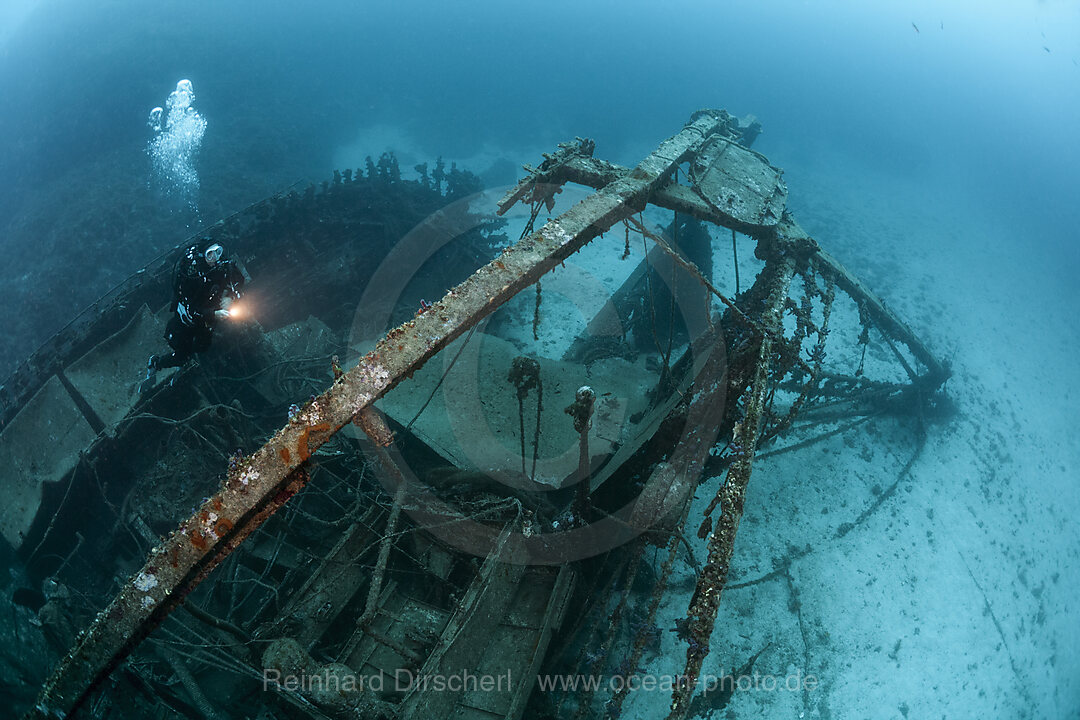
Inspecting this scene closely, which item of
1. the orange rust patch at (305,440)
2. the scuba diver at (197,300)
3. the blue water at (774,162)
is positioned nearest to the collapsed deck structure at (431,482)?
the orange rust patch at (305,440)

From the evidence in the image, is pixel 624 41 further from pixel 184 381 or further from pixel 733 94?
pixel 184 381

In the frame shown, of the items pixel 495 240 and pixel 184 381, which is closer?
pixel 184 381

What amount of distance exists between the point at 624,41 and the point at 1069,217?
57.3 metres

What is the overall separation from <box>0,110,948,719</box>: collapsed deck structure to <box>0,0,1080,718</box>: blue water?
3.43 metres

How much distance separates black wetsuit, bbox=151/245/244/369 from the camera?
6.27 metres

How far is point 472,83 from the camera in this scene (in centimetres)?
4809

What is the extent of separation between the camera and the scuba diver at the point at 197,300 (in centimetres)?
627

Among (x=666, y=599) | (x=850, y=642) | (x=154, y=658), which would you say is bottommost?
(x=154, y=658)

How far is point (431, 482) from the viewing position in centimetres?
557

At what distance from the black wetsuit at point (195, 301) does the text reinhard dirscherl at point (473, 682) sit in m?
4.90

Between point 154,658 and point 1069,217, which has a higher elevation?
point 1069,217

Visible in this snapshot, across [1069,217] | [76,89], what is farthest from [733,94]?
[76,89]
